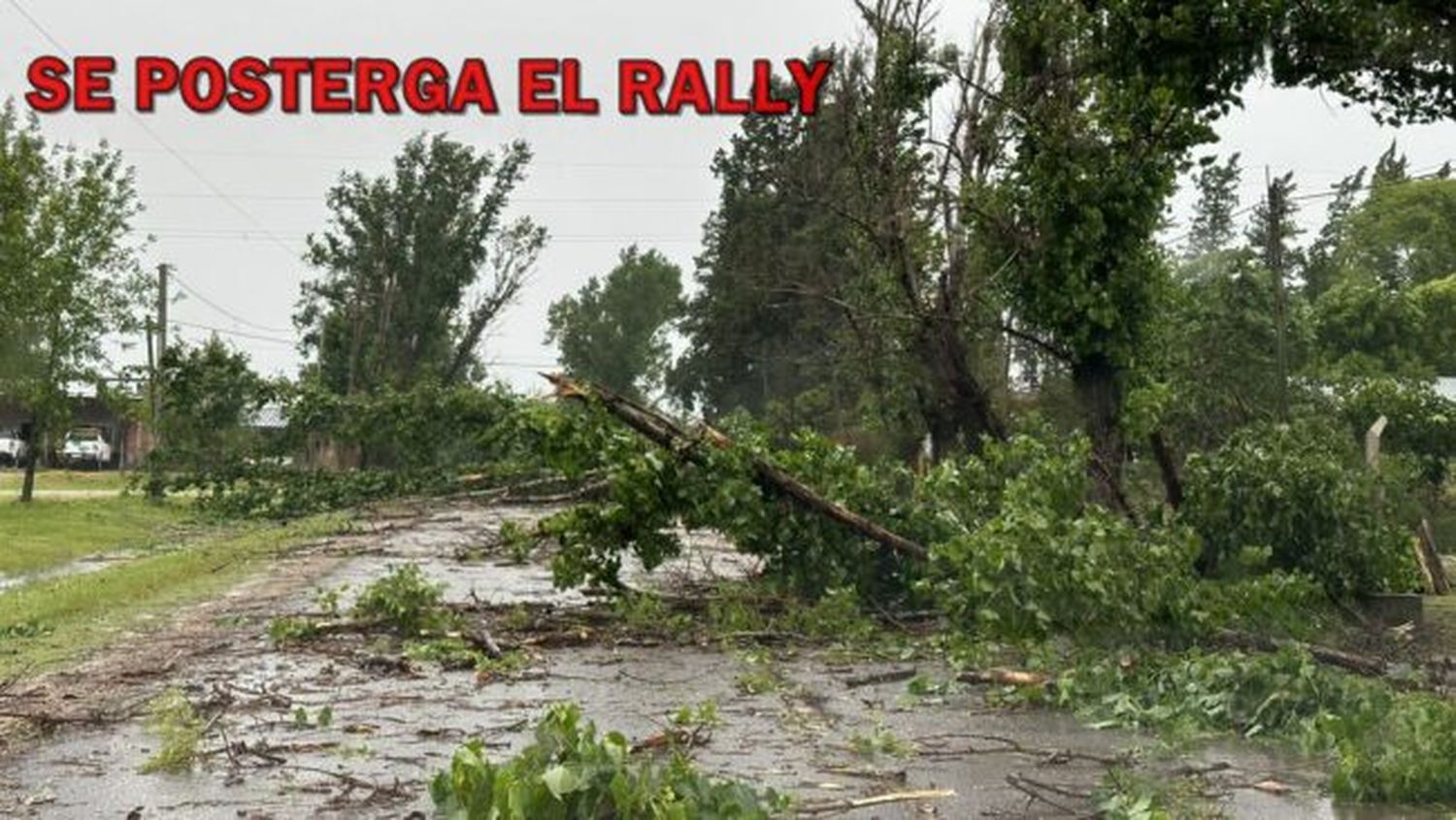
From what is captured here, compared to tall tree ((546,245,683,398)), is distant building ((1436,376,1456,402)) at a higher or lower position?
lower

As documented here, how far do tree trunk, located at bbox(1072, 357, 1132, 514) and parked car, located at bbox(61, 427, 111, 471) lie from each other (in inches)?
1733

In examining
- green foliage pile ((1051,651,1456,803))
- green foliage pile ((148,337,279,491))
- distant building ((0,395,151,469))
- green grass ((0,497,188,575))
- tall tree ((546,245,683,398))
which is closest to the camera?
green foliage pile ((1051,651,1456,803))

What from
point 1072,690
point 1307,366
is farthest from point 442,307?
point 1072,690

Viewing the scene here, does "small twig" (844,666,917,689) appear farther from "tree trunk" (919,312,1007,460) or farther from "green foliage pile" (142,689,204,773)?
"tree trunk" (919,312,1007,460)

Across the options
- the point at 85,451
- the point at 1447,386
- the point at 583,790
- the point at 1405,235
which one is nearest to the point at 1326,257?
the point at 1405,235

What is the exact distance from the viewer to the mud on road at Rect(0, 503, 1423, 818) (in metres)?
6.31

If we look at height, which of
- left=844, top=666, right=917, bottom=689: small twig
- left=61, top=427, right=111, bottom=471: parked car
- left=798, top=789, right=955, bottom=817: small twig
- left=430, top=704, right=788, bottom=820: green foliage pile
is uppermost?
left=61, top=427, right=111, bottom=471: parked car

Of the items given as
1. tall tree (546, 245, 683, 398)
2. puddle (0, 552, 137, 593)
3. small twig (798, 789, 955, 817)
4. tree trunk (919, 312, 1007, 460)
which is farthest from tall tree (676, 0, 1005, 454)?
tall tree (546, 245, 683, 398)

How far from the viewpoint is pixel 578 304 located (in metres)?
97.8

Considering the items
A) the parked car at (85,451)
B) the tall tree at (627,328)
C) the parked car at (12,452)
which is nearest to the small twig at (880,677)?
the parked car at (85,451)

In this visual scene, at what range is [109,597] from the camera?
1421 centimetres

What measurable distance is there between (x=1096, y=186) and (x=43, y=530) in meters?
15.1

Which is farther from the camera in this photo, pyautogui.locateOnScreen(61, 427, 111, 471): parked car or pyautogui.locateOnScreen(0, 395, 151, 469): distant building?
pyautogui.locateOnScreen(0, 395, 151, 469): distant building

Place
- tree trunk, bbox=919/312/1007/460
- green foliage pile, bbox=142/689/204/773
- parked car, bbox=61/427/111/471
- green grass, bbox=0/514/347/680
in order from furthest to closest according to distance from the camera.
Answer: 1. parked car, bbox=61/427/111/471
2. tree trunk, bbox=919/312/1007/460
3. green grass, bbox=0/514/347/680
4. green foliage pile, bbox=142/689/204/773
